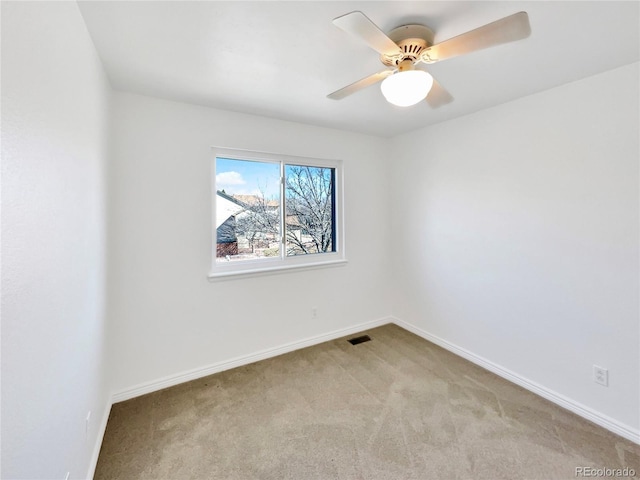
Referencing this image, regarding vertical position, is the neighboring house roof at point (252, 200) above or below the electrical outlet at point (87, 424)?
above

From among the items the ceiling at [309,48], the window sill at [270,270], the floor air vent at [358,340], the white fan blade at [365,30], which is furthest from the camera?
the floor air vent at [358,340]

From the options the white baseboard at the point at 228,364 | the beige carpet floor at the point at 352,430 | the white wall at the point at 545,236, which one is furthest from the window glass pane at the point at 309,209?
the beige carpet floor at the point at 352,430

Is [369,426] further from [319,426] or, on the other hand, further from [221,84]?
[221,84]

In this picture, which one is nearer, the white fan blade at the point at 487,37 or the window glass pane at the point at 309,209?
the white fan blade at the point at 487,37

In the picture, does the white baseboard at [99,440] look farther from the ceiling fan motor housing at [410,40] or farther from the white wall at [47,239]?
the ceiling fan motor housing at [410,40]

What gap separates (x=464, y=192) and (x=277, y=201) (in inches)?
73.1

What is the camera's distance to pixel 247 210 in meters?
2.72

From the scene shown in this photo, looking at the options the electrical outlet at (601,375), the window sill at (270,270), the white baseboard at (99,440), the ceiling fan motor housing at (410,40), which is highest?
the ceiling fan motor housing at (410,40)

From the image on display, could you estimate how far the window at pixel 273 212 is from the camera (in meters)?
2.59

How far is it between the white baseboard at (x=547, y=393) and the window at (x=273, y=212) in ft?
4.78

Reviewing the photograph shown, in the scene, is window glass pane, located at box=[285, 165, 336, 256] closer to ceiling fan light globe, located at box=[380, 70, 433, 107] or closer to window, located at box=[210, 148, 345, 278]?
window, located at box=[210, 148, 345, 278]

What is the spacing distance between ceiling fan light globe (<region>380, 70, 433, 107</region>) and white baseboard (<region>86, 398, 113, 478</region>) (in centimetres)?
248

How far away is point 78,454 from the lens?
1.29 metres

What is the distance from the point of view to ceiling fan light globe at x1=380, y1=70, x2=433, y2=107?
4.17ft
